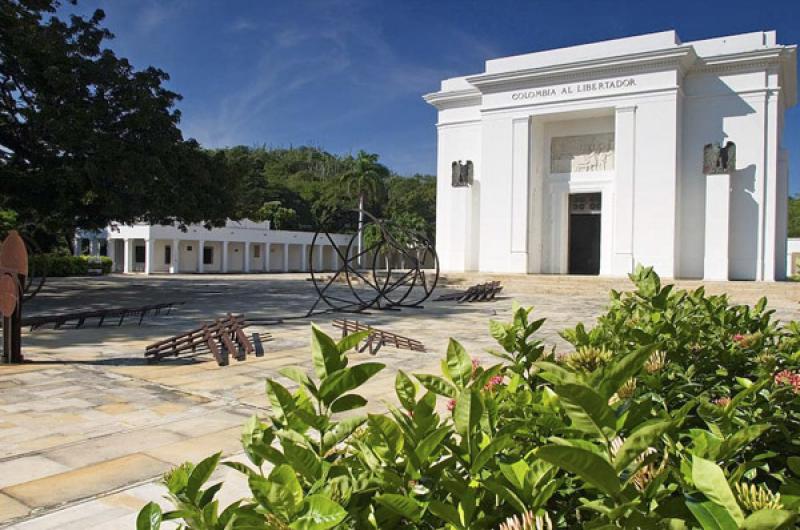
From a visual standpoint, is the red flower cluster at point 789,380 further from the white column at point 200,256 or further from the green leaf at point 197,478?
the white column at point 200,256

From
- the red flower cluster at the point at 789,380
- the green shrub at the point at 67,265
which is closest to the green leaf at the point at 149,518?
the red flower cluster at the point at 789,380

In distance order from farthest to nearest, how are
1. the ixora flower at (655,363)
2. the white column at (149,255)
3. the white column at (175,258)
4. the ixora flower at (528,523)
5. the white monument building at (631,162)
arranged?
the white column at (175,258), the white column at (149,255), the white monument building at (631,162), the ixora flower at (655,363), the ixora flower at (528,523)

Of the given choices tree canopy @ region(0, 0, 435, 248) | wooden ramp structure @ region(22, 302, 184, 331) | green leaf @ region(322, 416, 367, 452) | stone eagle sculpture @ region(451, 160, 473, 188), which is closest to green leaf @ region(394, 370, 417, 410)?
green leaf @ region(322, 416, 367, 452)

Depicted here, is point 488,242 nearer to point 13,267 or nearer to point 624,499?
point 13,267

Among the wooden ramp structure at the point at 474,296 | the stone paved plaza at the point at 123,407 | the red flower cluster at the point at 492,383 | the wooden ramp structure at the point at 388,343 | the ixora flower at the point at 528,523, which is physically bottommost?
the stone paved plaza at the point at 123,407

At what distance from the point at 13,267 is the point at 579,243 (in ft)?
75.2

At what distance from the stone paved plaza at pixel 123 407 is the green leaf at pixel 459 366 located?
1.18m

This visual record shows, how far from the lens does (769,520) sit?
0.74m

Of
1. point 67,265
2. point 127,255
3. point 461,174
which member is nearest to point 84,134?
point 461,174

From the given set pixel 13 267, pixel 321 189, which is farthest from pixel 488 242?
pixel 321 189

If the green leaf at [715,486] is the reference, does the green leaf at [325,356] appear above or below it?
above

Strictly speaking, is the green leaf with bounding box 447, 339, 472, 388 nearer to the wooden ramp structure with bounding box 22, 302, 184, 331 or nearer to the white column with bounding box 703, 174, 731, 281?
the wooden ramp structure with bounding box 22, 302, 184, 331

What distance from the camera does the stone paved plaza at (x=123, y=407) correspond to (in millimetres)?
3057

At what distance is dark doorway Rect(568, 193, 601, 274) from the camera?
25031 millimetres
